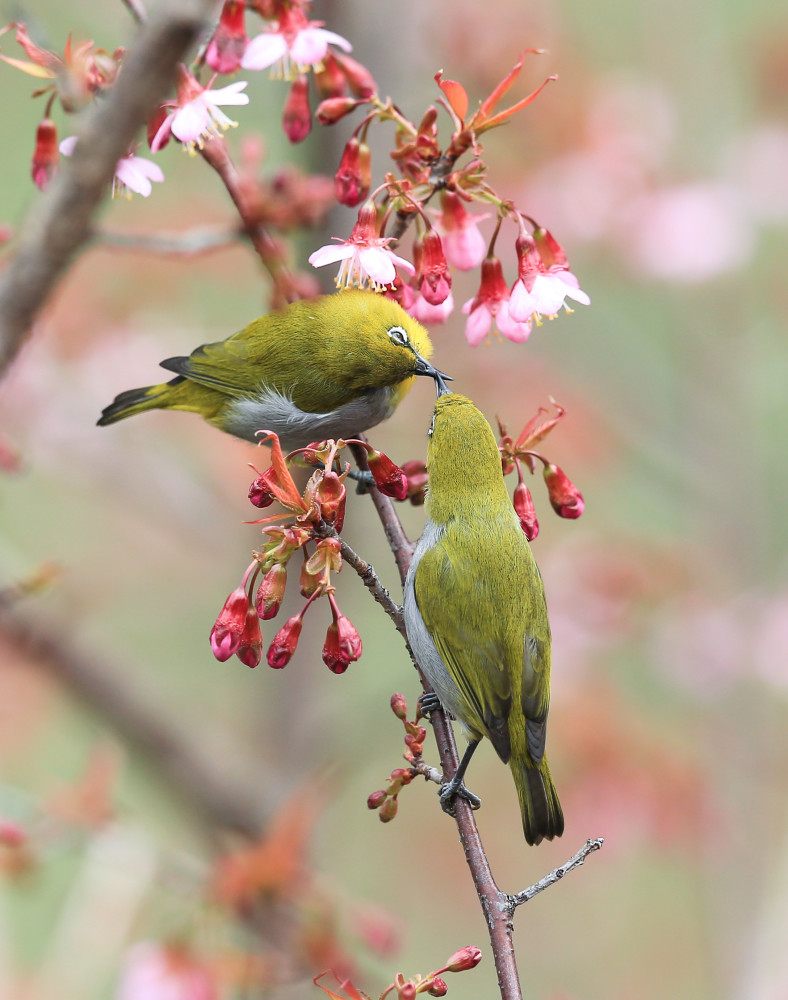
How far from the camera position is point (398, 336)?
3057mm

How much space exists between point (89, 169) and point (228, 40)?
893 millimetres

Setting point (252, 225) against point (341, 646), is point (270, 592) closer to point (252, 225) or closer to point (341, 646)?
point (341, 646)

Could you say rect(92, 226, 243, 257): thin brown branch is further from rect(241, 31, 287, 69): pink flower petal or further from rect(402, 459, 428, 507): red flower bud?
rect(402, 459, 428, 507): red flower bud

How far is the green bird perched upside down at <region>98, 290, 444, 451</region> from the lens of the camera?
3.10 m

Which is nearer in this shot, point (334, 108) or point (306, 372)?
point (334, 108)

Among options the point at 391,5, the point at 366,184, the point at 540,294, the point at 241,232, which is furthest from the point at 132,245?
the point at 391,5

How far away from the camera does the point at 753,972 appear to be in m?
3.96

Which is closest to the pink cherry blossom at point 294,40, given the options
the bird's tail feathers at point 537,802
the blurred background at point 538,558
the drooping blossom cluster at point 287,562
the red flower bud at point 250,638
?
the drooping blossom cluster at point 287,562

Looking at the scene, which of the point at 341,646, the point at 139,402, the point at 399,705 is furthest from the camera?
the point at 139,402

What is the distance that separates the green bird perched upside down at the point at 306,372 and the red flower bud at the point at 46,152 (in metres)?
1.00

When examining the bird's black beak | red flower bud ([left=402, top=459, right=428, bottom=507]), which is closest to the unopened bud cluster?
red flower bud ([left=402, top=459, right=428, bottom=507])

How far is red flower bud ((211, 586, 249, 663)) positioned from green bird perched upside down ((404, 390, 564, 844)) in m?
0.75

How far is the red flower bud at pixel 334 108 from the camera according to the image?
235 centimetres

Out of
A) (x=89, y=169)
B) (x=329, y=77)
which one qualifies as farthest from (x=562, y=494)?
(x=89, y=169)
